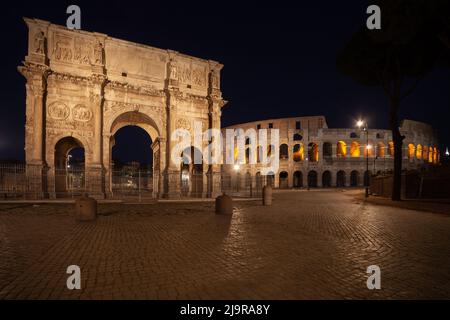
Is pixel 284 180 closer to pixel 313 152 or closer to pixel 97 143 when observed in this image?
pixel 313 152

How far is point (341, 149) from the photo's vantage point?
48188 mm

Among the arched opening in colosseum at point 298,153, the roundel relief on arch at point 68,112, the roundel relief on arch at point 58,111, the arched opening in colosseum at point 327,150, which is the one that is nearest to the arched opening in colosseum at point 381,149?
the arched opening in colosseum at point 327,150

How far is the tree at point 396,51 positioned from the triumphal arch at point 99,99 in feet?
39.6

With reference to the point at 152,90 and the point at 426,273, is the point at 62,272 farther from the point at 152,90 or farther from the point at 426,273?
the point at 152,90

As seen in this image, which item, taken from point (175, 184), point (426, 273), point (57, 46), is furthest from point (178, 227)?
point (57, 46)

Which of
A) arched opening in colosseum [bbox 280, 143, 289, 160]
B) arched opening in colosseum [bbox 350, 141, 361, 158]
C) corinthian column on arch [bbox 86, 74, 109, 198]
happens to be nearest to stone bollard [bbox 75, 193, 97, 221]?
corinthian column on arch [bbox 86, 74, 109, 198]

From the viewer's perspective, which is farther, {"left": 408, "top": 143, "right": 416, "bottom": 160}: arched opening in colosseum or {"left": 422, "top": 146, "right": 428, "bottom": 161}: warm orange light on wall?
{"left": 422, "top": 146, "right": 428, "bottom": 161}: warm orange light on wall

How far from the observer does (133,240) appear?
252 inches

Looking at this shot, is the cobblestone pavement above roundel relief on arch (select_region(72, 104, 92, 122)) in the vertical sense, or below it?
below

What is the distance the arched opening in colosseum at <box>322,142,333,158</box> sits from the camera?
47.0 metres

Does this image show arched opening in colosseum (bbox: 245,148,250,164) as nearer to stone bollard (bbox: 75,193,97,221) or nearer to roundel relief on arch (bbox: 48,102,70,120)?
roundel relief on arch (bbox: 48,102,70,120)

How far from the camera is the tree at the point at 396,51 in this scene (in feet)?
48.5

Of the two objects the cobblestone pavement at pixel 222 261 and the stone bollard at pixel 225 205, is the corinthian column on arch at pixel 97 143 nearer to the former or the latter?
the cobblestone pavement at pixel 222 261

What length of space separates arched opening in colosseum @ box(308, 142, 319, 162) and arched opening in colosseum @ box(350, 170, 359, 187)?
8.37 meters
